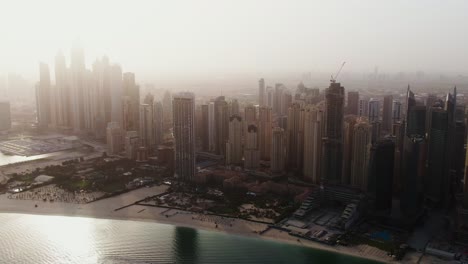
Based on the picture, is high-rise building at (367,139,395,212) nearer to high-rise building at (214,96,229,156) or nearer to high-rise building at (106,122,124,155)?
high-rise building at (214,96,229,156)

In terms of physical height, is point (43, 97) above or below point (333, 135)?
above

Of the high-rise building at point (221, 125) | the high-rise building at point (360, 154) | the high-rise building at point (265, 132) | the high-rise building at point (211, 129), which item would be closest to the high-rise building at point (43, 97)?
the high-rise building at point (211, 129)

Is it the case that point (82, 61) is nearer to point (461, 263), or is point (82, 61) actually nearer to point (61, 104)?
point (61, 104)

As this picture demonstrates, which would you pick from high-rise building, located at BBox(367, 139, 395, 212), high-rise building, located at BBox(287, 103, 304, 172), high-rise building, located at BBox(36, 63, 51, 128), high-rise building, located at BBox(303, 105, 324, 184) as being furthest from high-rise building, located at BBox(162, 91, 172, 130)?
high-rise building, located at BBox(367, 139, 395, 212)

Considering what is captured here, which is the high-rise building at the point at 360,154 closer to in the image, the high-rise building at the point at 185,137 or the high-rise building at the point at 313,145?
the high-rise building at the point at 313,145

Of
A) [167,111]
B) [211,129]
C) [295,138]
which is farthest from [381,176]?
[167,111]

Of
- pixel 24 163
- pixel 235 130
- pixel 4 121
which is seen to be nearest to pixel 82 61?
pixel 4 121

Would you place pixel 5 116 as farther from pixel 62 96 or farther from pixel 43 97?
pixel 62 96

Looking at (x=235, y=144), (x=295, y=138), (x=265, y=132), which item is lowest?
(x=235, y=144)
